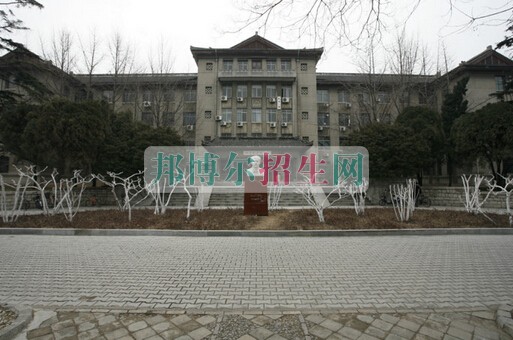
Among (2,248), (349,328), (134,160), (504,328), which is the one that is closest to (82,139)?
(134,160)

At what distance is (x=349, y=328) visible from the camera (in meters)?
2.56

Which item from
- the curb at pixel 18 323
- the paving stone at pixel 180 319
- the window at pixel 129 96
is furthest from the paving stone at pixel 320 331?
the window at pixel 129 96

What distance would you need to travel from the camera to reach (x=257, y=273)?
4.23 meters

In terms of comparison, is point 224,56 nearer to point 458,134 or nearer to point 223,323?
point 458,134

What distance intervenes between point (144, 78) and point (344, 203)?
20.3 metres

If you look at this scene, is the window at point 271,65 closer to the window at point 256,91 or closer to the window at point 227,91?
the window at point 256,91

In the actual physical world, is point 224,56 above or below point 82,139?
above

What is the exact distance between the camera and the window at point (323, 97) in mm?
30734

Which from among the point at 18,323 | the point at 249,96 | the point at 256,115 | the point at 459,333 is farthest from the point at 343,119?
the point at 18,323

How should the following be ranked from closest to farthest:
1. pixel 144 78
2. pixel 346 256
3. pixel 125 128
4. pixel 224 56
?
pixel 346 256 < pixel 125 128 < pixel 144 78 < pixel 224 56

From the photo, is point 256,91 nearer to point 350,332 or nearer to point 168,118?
point 168,118

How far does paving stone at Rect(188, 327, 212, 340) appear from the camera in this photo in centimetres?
240

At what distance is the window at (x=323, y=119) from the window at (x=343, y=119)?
128 centimetres

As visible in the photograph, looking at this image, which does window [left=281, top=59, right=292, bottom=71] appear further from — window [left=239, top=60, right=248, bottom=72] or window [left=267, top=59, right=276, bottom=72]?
window [left=239, top=60, right=248, bottom=72]
